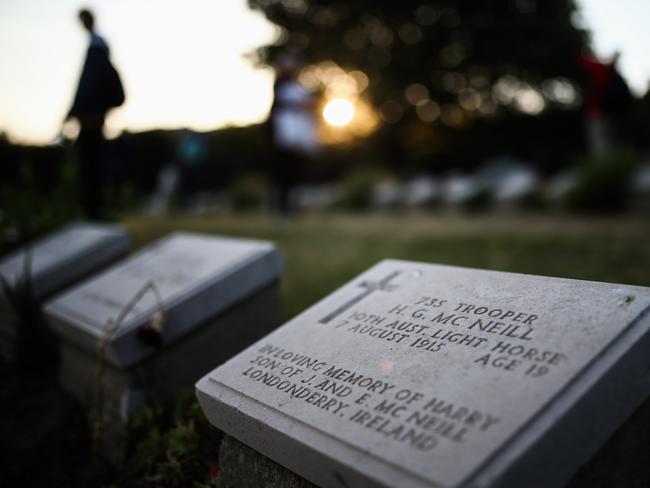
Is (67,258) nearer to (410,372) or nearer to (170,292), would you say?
(170,292)

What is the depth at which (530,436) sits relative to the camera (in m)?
1.25

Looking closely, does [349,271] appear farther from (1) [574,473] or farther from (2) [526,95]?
(2) [526,95]

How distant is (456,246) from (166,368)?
3379 mm

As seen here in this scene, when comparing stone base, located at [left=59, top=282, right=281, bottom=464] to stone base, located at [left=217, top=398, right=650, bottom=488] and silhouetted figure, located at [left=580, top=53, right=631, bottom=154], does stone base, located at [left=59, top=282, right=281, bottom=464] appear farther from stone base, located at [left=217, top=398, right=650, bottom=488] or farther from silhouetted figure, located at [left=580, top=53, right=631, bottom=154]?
silhouetted figure, located at [left=580, top=53, right=631, bottom=154]

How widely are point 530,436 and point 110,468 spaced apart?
1.93 m

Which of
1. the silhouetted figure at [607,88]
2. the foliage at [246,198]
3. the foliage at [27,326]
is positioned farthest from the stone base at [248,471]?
the foliage at [246,198]

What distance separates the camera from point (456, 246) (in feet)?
17.6

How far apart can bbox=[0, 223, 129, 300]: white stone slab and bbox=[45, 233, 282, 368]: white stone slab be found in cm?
49

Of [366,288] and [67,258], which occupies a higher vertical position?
[366,288]

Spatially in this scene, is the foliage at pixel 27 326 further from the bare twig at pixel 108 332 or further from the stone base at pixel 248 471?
the stone base at pixel 248 471

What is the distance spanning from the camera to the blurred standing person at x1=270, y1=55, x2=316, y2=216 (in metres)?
7.93

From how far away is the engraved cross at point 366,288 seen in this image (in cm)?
214

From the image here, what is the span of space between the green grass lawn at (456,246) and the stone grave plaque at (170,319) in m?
0.72

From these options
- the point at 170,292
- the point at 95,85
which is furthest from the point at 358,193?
Result: the point at 170,292
